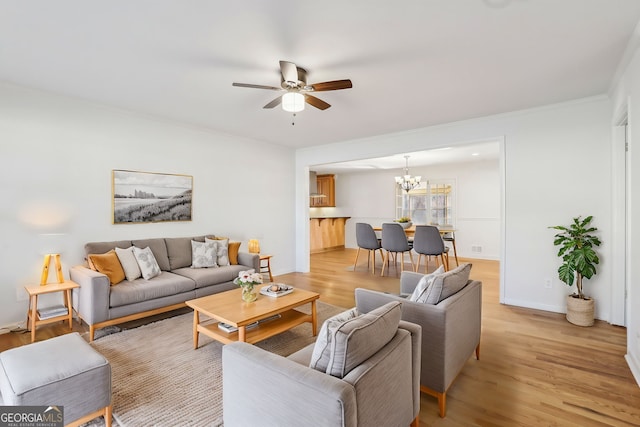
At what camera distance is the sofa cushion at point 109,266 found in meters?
3.09

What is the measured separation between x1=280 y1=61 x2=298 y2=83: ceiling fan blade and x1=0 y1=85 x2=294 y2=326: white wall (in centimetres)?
253

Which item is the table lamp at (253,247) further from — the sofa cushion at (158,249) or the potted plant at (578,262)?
the potted plant at (578,262)

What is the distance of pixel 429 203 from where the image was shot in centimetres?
812

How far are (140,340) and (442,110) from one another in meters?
4.16

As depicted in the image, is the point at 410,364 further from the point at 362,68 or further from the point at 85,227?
the point at 85,227

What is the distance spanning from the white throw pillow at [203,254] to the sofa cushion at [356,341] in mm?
3132

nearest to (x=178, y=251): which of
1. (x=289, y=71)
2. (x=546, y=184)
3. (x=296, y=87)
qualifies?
(x=296, y=87)

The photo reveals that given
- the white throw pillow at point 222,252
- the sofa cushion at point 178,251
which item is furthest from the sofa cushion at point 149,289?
the white throw pillow at point 222,252

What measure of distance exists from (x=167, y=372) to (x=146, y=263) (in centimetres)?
158

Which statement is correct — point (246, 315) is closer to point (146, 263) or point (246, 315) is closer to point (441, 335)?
point (441, 335)

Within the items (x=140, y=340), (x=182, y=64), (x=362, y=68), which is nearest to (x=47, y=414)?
(x=140, y=340)

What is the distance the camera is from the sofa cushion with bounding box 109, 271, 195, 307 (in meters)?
2.98

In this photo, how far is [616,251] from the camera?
3.18 meters

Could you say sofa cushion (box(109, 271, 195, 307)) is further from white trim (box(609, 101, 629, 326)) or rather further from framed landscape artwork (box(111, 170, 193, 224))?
white trim (box(609, 101, 629, 326))
